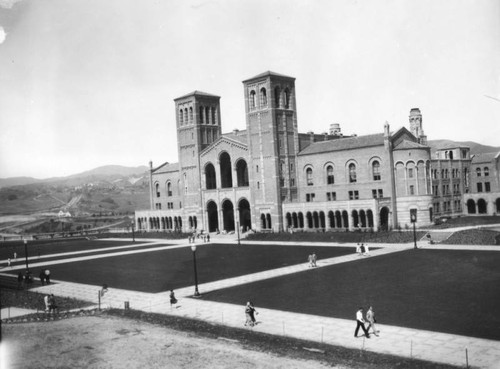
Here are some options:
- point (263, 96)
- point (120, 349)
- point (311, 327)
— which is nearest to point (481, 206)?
point (263, 96)

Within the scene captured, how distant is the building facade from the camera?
63.8 metres

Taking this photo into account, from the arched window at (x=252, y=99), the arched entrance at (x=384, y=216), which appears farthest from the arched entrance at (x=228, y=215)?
the arched entrance at (x=384, y=216)

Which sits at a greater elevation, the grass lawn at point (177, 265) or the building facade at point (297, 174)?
the building facade at point (297, 174)

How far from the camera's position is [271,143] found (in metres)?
70.9

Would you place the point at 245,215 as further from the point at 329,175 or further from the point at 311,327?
the point at 311,327

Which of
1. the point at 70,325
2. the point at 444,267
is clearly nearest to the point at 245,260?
the point at 444,267

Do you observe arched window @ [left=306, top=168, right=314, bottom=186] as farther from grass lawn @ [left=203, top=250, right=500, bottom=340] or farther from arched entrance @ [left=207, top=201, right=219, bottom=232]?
grass lawn @ [left=203, top=250, right=500, bottom=340]

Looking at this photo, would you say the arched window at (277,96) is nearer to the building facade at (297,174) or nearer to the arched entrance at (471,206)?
the building facade at (297,174)

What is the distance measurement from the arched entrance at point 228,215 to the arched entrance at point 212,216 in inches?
99.0

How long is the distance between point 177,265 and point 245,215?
111ft

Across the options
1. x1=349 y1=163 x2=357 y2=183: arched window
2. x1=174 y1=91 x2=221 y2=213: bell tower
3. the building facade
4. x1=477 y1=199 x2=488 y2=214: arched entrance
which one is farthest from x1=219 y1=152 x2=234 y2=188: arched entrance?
x1=477 y1=199 x2=488 y2=214: arched entrance

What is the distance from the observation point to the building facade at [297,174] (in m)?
63.8

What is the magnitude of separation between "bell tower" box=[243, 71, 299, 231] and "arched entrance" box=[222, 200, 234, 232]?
6.89 m

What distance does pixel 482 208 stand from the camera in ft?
250
